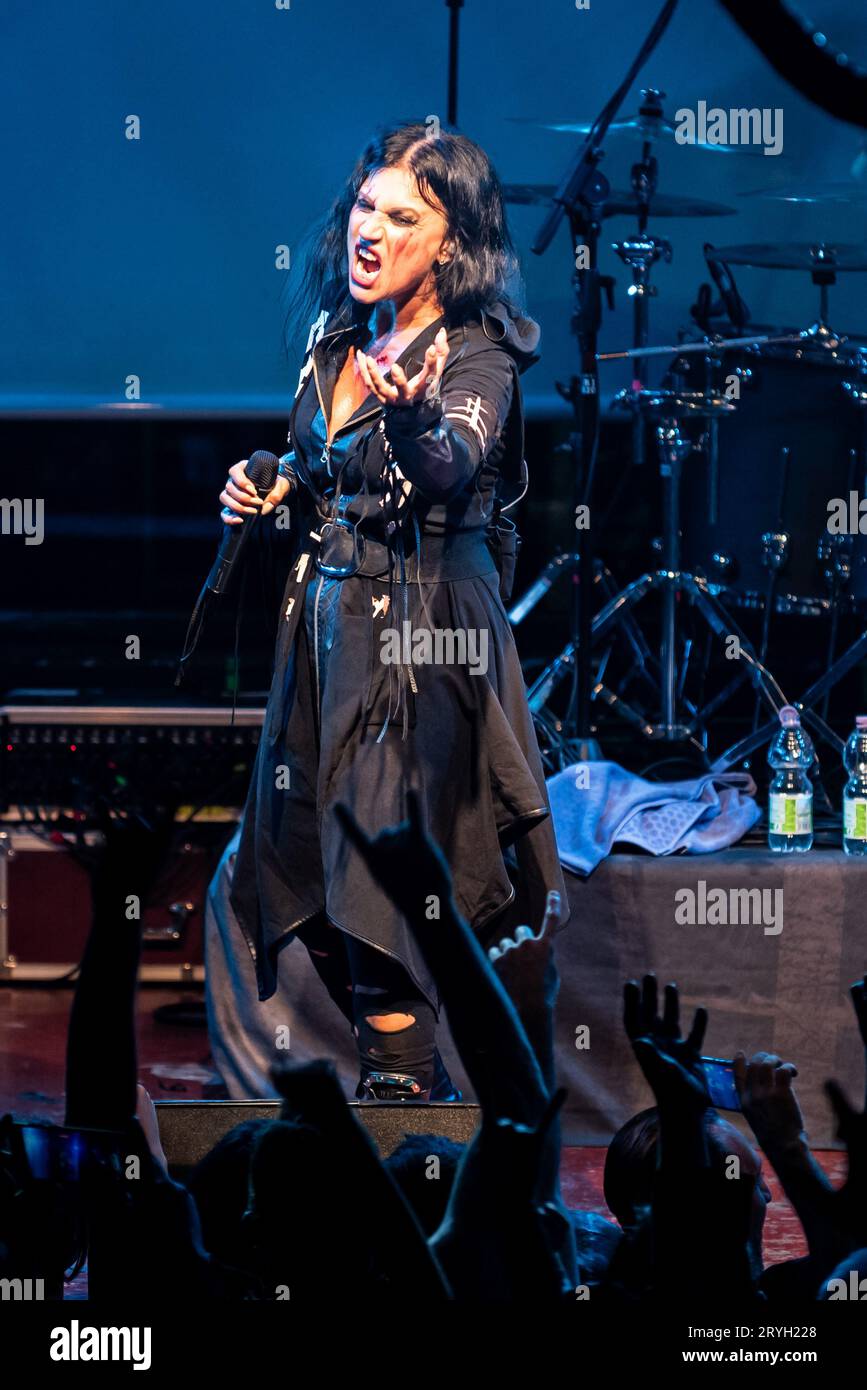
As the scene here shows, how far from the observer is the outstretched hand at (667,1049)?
1.49 metres

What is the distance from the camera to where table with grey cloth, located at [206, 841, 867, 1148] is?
3670 millimetres

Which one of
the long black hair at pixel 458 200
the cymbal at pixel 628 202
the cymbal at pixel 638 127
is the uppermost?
the cymbal at pixel 638 127

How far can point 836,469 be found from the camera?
536 cm

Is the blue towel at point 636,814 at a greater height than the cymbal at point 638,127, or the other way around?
the cymbal at point 638,127

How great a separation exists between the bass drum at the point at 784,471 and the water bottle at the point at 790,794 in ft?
3.30

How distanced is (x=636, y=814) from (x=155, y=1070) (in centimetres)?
126

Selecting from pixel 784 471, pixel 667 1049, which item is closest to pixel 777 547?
pixel 784 471

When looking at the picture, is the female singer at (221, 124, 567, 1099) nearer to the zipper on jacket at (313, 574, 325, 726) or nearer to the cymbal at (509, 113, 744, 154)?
the zipper on jacket at (313, 574, 325, 726)

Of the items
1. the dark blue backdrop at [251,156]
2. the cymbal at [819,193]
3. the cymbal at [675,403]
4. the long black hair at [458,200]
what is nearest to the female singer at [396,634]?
the long black hair at [458,200]

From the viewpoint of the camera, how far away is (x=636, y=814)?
150 inches

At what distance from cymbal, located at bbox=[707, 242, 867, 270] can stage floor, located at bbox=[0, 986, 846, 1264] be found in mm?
2685

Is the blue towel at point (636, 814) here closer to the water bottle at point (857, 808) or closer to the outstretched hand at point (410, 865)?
the water bottle at point (857, 808)

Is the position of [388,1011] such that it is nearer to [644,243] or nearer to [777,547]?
[777,547]
